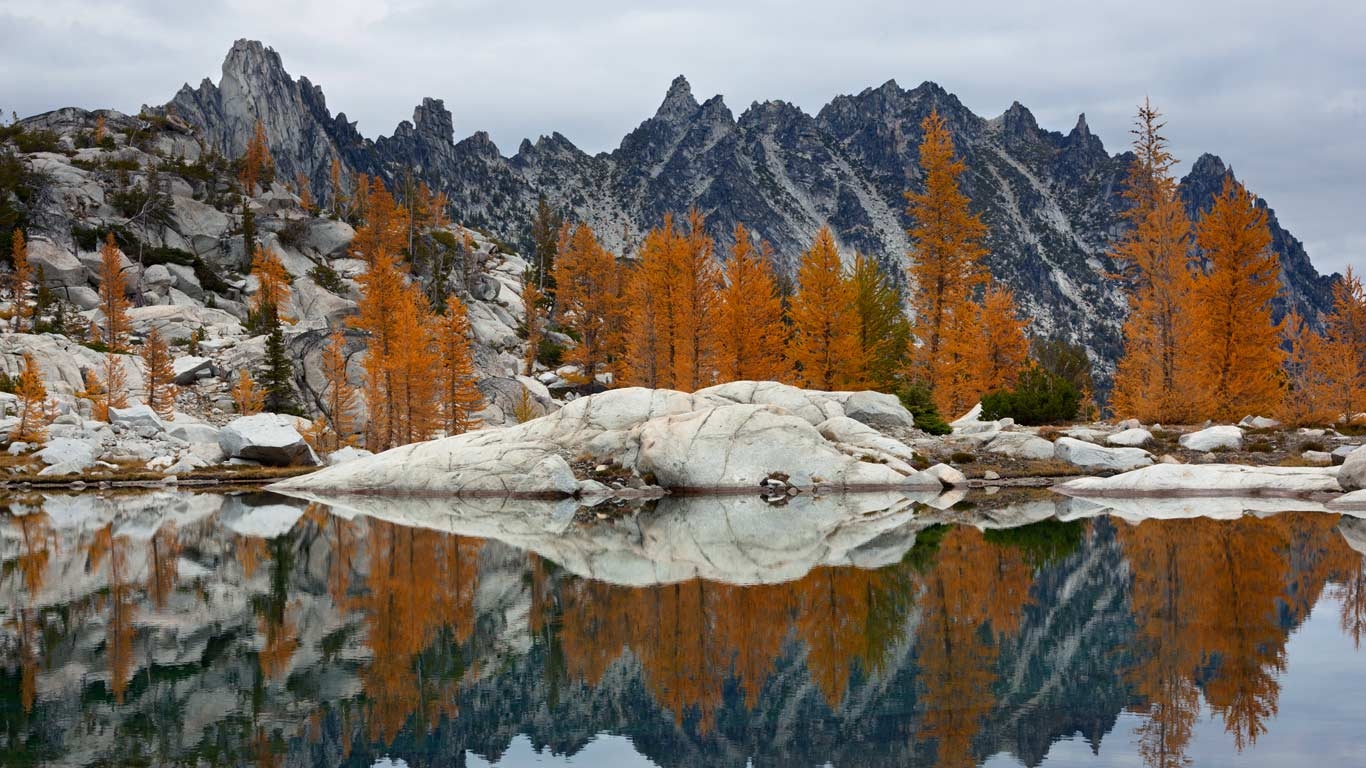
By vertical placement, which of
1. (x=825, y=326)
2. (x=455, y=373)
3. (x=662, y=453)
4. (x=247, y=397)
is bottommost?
(x=662, y=453)

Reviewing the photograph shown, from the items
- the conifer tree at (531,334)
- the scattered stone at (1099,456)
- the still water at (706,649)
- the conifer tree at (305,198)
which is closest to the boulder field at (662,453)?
the scattered stone at (1099,456)

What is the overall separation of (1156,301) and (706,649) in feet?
112

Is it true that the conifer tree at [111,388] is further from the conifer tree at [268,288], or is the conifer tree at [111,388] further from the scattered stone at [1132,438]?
the scattered stone at [1132,438]

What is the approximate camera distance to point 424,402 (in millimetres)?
51344

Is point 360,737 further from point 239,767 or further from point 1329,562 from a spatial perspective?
point 1329,562

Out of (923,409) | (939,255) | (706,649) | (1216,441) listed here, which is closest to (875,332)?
(939,255)

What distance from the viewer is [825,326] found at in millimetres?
47156

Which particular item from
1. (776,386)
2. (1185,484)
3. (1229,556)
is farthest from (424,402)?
(1229,556)

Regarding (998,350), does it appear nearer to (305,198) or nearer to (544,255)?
(544,255)

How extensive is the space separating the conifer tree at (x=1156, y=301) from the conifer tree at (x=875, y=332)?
1177 cm

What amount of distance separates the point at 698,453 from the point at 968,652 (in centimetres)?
2184

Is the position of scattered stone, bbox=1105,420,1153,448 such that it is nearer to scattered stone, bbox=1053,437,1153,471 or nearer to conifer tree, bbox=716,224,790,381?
scattered stone, bbox=1053,437,1153,471

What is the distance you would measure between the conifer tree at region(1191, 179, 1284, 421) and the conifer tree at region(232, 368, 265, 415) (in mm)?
53396

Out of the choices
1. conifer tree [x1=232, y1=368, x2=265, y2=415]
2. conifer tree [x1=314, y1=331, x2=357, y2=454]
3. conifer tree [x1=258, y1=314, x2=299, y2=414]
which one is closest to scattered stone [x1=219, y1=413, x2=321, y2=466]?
conifer tree [x1=314, y1=331, x2=357, y2=454]
